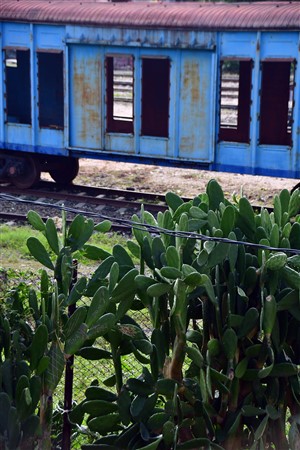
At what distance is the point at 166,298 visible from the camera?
472cm

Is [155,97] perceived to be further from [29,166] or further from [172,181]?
[172,181]

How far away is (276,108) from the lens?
1284 centimetres

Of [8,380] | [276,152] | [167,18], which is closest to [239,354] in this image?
[8,380]

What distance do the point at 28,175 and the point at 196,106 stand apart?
3686mm

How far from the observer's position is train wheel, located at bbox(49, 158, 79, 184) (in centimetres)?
1504

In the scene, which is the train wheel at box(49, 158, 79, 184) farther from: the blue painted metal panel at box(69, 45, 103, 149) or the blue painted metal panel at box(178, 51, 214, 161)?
the blue painted metal panel at box(178, 51, 214, 161)

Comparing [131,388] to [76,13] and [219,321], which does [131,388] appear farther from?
[76,13]

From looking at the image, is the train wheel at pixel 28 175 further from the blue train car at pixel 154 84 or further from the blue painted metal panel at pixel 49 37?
the blue painted metal panel at pixel 49 37

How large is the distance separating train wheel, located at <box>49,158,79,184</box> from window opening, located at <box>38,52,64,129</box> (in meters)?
1.05

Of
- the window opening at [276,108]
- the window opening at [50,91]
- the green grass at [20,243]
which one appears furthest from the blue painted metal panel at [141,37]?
the green grass at [20,243]

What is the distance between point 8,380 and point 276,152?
8248 millimetres

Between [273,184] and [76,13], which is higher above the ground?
[76,13]

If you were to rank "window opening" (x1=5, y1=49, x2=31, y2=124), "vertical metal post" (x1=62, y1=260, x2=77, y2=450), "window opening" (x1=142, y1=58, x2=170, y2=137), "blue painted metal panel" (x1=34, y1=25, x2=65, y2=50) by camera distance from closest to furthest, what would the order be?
"vertical metal post" (x1=62, y1=260, x2=77, y2=450), "window opening" (x1=142, y1=58, x2=170, y2=137), "blue painted metal panel" (x1=34, y1=25, x2=65, y2=50), "window opening" (x1=5, y1=49, x2=31, y2=124)

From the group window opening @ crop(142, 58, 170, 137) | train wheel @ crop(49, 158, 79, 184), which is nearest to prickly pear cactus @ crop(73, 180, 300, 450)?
window opening @ crop(142, 58, 170, 137)
